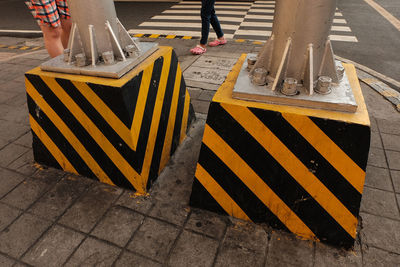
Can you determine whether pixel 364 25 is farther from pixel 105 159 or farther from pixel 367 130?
pixel 105 159

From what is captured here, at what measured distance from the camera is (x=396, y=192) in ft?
6.61

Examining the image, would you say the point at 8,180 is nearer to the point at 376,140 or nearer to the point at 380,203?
the point at 380,203

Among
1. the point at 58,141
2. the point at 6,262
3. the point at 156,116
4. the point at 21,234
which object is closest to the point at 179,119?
the point at 156,116

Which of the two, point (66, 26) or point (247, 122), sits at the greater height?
point (66, 26)

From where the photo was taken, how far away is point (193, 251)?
166cm

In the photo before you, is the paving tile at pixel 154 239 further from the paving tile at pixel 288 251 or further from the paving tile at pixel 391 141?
the paving tile at pixel 391 141

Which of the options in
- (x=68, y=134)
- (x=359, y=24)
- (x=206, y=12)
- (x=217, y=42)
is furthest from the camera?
(x=359, y=24)

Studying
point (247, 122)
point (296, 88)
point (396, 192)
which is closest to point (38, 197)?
point (247, 122)

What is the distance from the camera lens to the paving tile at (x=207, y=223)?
5.82 ft

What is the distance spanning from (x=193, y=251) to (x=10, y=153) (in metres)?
2.04

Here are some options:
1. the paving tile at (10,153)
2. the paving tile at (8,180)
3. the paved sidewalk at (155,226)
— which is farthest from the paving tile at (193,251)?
the paving tile at (10,153)

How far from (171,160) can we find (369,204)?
1.59 meters

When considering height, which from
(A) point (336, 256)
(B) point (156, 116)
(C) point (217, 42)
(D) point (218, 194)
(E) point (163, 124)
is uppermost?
(B) point (156, 116)

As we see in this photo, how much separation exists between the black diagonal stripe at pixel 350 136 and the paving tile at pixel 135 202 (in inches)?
50.9
